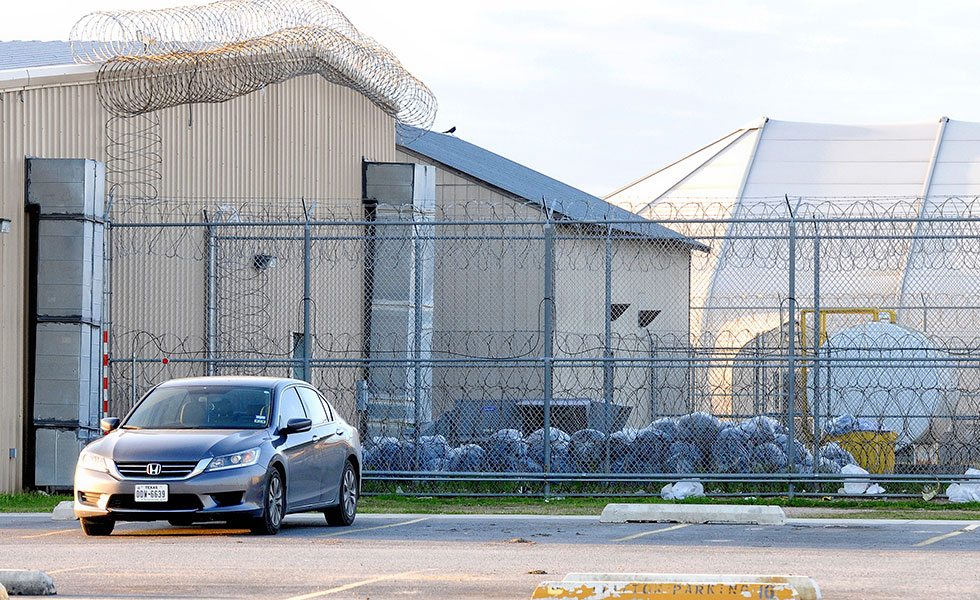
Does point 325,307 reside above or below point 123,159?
below

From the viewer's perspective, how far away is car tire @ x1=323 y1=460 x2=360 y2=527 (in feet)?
46.8

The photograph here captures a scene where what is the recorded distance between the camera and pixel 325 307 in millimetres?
25031

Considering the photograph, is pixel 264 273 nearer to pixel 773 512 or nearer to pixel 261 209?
pixel 261 209

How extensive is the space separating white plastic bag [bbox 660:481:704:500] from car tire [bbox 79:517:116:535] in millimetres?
6576

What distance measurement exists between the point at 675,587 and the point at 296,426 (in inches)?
247

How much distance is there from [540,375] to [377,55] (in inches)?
284

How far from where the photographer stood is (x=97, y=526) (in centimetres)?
1300

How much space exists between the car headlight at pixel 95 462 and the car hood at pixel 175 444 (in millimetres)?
44

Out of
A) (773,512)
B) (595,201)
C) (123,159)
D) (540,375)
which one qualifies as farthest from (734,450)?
(595,201)

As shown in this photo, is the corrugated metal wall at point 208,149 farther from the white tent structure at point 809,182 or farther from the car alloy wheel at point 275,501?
the white tent structure at point 809,182

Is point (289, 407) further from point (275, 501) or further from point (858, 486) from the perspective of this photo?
point (858, 486)

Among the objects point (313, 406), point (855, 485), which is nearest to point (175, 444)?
point (313, 406)

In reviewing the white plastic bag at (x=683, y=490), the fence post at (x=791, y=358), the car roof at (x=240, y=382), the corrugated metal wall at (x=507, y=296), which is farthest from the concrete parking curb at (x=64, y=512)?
the corrugated metal wall at (x=507, y=296)

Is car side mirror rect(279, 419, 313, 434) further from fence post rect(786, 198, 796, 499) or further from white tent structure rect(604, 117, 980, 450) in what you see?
white tent structure rect(604, 117, 980, 450)
